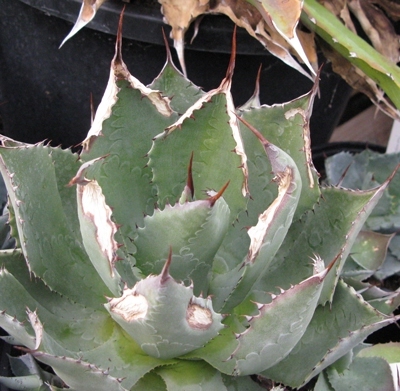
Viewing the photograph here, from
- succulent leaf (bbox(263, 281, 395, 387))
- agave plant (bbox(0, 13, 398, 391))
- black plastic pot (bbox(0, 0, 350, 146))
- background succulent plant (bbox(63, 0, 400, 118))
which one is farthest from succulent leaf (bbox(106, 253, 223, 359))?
black plastic pot (bbox(0, 0, 350, 146))

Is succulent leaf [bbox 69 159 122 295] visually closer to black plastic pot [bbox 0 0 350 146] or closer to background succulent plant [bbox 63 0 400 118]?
background succulent plant [bbox 63 0 400 118]

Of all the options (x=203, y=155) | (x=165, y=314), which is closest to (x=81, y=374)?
(x=165, y=314)

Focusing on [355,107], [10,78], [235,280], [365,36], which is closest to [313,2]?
[365,36]

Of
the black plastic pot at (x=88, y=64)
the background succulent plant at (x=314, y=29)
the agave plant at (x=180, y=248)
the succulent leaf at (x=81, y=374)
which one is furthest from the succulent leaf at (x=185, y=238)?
the black plastic pot at (x=88, y=64)

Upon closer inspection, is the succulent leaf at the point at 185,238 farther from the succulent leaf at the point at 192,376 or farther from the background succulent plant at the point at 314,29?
the background succulent plant at the point at 314,29

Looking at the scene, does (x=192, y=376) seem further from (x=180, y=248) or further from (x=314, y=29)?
(x=314, y=29)

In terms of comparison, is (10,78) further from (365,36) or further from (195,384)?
(195,384)
